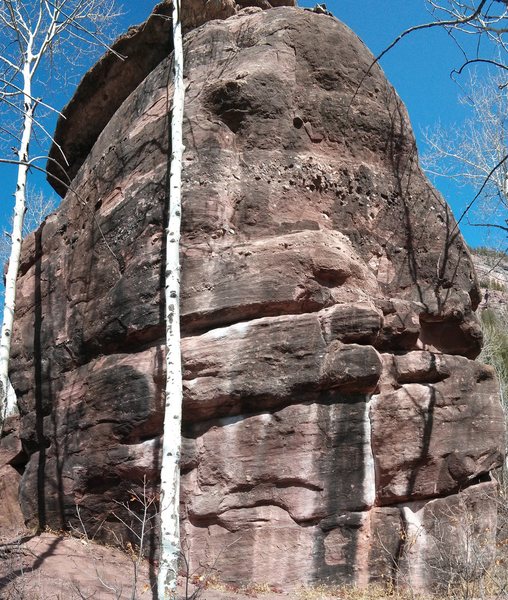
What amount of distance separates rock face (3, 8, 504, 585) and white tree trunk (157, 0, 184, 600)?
1.10 feet

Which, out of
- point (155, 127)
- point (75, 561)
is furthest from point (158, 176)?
point (75, 561)

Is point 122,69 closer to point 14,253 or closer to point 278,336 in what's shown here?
point 14,253

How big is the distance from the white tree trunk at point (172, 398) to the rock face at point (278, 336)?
33 cm

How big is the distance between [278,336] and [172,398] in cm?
138

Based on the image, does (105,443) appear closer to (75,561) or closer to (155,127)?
(75,561)

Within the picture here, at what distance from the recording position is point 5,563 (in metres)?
7.04

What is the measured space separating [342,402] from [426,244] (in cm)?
295

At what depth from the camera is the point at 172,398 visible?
6895mm

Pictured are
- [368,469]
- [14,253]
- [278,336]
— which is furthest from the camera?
[14,253]

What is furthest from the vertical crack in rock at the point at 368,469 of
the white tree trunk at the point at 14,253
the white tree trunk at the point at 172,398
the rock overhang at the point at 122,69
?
the rock overhang at the point at 122,69

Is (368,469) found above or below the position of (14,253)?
below

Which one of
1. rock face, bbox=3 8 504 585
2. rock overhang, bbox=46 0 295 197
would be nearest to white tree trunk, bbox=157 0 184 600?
rock face, bbox=3 8 504 585

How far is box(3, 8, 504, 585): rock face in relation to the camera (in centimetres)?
698

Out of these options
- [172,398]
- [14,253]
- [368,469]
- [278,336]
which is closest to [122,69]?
[14,253]
